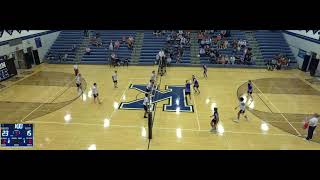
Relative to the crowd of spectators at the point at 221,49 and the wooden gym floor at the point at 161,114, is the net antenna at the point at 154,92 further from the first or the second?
the crowd of spectators at the point at 221,49

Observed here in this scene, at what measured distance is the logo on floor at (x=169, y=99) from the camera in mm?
15627

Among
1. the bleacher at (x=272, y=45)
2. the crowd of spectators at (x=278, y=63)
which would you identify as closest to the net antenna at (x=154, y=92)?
the crowd of spectators at (x=278, y=63)

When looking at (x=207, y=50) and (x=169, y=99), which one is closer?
(x=169, y=99)

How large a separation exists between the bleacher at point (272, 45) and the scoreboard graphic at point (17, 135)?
956 inches

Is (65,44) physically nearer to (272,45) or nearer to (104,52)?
(104,52)

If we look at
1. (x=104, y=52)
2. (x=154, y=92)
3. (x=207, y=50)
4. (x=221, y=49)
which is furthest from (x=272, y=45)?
(x=104, y=52)

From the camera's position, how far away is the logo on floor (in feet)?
51.3

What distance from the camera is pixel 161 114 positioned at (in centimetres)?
1478

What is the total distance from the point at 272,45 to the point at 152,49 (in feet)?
42.8

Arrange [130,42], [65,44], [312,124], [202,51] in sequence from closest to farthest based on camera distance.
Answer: [312,124] < [202,51] < [130,42] < [65,44]

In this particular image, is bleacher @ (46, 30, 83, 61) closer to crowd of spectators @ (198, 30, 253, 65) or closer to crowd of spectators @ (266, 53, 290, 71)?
crowd of spectators @ (198, 30, 253, 65)

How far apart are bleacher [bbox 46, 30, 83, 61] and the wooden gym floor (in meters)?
6.16

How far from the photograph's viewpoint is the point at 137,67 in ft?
85.9

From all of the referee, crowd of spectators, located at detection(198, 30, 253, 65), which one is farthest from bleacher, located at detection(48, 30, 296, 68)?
the referee
